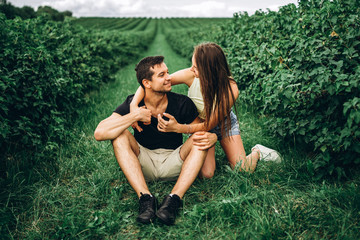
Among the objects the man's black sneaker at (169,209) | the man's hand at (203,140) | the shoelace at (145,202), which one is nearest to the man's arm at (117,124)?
the man's hand at (203,140)

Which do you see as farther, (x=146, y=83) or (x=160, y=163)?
(x=160, y=163)

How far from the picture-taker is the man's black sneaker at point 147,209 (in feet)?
7.34

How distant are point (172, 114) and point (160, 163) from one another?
0.58 m

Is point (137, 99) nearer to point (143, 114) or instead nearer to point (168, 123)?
point (143, 114)

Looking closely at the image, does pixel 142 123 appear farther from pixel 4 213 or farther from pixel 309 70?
pixel 309 70

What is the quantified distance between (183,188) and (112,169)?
1127mm

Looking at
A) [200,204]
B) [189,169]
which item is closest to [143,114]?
[189,169]

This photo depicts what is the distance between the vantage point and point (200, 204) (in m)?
2.50

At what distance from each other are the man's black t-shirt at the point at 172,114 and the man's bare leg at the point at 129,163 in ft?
1.15

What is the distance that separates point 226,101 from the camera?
2816 mm

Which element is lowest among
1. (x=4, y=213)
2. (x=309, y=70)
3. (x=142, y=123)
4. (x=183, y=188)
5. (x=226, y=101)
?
(x=4, y=213)

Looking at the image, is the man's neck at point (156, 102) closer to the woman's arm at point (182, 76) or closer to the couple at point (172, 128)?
the couple at point (172, 128)

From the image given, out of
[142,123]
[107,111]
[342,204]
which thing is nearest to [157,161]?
[142,123]

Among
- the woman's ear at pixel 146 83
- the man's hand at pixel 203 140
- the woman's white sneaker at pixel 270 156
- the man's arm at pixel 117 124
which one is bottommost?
the woman's white sneaker at pixel 270 156
